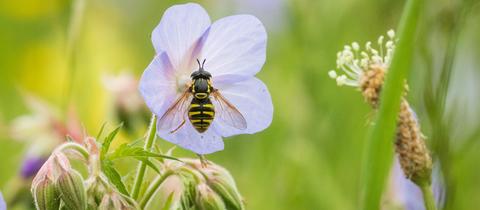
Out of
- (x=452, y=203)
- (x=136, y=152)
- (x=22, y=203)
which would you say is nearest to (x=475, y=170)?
(x=22, y=203)

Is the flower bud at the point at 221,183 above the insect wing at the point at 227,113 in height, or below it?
below

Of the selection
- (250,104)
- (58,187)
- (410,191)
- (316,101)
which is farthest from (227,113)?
(316,101)

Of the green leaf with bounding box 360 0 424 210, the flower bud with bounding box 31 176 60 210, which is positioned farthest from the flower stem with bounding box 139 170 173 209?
the green leaf with bounding box 360 0 424 210

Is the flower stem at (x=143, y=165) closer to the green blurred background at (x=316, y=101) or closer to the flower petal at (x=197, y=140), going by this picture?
the flower petal at (x=197, y=140)

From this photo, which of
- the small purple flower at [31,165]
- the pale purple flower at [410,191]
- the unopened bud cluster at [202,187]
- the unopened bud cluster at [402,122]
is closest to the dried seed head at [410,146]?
the unopened bud cluster at [402,122]

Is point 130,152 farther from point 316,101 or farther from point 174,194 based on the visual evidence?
point 316,101

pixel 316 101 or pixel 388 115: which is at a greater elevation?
pixel 316 101

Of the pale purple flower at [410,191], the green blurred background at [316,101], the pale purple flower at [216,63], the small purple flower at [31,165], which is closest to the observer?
the pale purple flower at [216,63]
